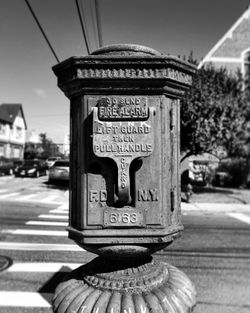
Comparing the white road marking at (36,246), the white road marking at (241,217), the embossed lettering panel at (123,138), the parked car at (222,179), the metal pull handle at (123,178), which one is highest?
the embossed lettering panel at (123,138)

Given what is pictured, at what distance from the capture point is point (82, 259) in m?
5.69

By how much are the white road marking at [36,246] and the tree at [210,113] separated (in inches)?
340

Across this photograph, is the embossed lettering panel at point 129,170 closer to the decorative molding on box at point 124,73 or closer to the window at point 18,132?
the decorative molding on box at point 124,73

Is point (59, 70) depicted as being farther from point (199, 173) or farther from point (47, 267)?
point (199, 173)

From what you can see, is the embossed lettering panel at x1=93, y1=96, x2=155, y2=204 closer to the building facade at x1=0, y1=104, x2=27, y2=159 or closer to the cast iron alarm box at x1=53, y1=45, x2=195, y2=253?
the cast iron alarm box at x1=53, y1=45, x2=195, y2=253

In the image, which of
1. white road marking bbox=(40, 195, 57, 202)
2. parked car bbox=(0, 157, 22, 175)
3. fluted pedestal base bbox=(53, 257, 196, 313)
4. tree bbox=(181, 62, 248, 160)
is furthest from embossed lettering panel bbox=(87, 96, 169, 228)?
parked car bbox=(0, 157, 22, 175)

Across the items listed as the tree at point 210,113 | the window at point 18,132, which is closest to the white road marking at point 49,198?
the tree at point 210,113

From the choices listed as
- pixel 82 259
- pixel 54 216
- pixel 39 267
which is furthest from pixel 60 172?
pixel 39 267

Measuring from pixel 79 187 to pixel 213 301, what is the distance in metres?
2.88

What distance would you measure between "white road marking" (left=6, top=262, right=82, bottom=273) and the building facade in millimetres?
38029

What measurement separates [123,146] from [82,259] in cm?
413

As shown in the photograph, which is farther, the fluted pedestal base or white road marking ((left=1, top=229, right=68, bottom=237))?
white road marking ((left=1, top=229, right=68, bottom=237))

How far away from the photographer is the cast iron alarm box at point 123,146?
2.12m

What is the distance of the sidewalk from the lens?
39.2 feet
